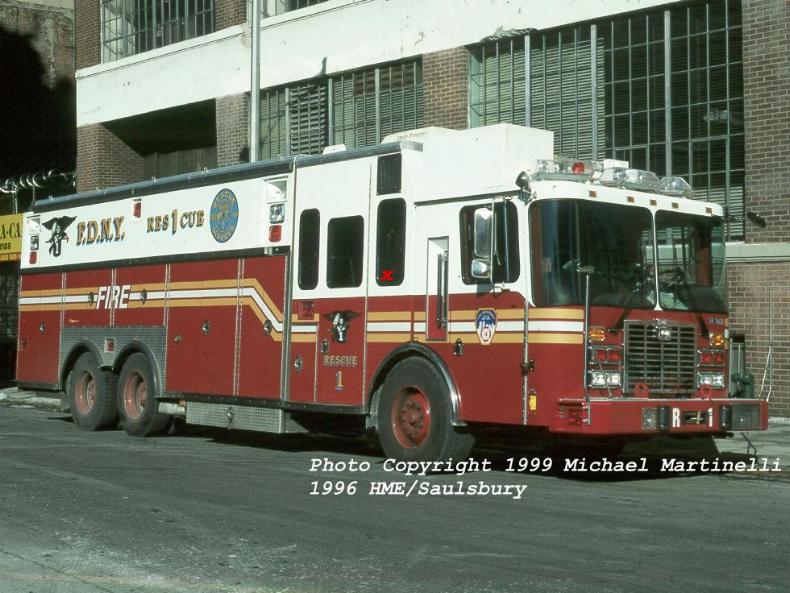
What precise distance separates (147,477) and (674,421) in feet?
15.6

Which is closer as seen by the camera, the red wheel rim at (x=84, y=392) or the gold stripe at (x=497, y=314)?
the gold stripe at (x=497, y=314)

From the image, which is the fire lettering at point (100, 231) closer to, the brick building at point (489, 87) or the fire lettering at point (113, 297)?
the fire lettering at point (113, 297)

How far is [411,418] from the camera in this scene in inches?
487

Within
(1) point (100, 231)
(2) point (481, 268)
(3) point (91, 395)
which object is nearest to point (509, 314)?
(2) point (481, 268)

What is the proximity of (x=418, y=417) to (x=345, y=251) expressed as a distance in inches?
78.2

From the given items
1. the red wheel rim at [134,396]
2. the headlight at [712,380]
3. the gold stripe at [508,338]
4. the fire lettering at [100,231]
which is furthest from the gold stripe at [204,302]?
the headlight at [712,380]

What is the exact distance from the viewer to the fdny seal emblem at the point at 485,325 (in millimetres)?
11688

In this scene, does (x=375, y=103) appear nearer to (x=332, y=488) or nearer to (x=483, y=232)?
(x=483, y=232)

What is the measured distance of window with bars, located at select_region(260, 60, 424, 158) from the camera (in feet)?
73.0

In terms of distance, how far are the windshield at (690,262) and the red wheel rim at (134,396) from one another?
7.17 metres

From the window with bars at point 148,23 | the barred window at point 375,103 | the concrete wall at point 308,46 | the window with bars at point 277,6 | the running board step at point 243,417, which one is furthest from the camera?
the window with bars at point 148,23

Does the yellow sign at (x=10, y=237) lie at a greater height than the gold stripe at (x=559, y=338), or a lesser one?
greater

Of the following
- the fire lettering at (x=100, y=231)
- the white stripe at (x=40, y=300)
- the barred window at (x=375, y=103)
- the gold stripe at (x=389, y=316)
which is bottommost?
the gold stripe at (x=389, y=316)

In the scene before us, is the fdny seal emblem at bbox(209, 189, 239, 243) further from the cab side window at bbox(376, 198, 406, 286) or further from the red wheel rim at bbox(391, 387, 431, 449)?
the red wheel rim at bbox(391, 387, 431, 449)
